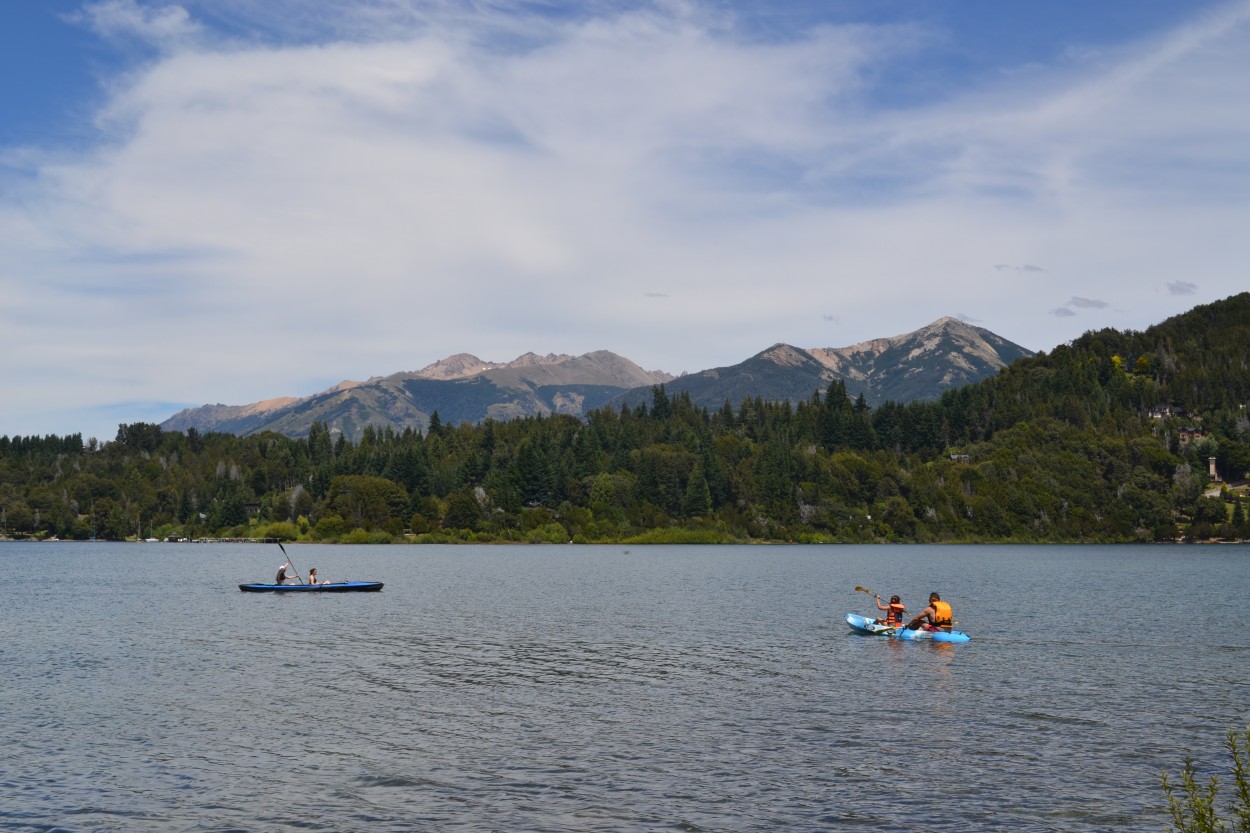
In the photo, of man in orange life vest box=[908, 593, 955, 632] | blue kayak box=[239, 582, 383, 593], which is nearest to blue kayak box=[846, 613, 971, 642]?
man in orange life vest box=[908, 593, 955, 632]

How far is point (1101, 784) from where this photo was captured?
33.0 meters

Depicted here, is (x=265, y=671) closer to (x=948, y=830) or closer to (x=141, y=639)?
(x=141, y=639)

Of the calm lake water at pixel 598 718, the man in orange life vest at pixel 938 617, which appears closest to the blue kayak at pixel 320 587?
the calm lake water at pixel 598 718

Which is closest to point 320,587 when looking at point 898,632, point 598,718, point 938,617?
point 898,632

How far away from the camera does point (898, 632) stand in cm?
7156

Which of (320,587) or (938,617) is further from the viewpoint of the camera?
(320,587)

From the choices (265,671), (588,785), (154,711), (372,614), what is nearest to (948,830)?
(588,785)

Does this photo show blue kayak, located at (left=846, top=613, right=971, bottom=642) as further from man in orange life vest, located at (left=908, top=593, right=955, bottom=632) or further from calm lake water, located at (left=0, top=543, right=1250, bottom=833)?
calm lake water, located at (left=0, top=543, right=1250, bottom=833)

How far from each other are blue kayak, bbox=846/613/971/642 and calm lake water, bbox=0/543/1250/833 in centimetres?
132

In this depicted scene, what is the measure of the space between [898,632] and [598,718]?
34.4 m

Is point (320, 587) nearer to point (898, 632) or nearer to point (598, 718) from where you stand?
point (898, 632)

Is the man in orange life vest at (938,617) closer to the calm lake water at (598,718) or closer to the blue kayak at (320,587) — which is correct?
the calm lake water at (598,718)

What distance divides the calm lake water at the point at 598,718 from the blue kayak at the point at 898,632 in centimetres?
132

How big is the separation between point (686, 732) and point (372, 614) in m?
52.3
